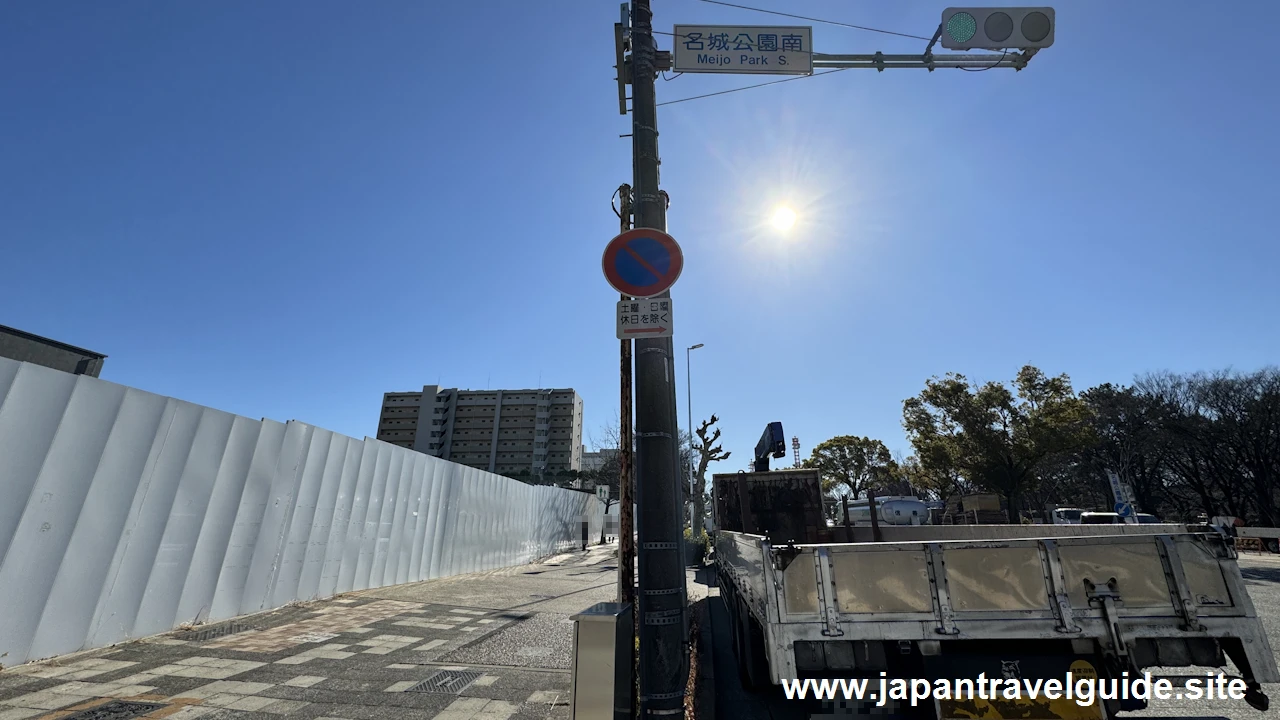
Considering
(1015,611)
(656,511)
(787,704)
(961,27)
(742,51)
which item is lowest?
(787,704)

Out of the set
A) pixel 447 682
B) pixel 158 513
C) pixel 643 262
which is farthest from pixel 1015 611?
pixel 158 513

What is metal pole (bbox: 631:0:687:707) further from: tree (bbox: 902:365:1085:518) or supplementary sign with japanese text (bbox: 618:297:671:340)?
tree (bbox: 902:365:1085:518)

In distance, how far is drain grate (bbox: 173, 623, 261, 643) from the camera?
636 centimetres

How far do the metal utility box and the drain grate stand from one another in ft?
21.0

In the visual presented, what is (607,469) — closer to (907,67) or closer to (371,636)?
(371,636)

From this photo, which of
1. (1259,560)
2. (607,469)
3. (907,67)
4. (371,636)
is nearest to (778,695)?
(371,636)

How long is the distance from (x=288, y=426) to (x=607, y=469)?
3867cm

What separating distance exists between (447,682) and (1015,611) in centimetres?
499

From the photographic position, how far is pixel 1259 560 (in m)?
18.6

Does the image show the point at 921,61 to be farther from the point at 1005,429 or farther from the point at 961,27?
the point at 1005,429

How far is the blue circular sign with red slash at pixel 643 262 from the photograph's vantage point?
308 cm

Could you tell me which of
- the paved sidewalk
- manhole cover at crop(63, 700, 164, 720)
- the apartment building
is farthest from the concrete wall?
the apartment building

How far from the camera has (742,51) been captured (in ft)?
13.1

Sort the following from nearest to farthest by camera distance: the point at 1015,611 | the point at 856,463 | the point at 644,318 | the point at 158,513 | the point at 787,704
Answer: the point at 644,318, the point at 1015,611, the point at 787,704, the point at 158,513, the point at 856,463
